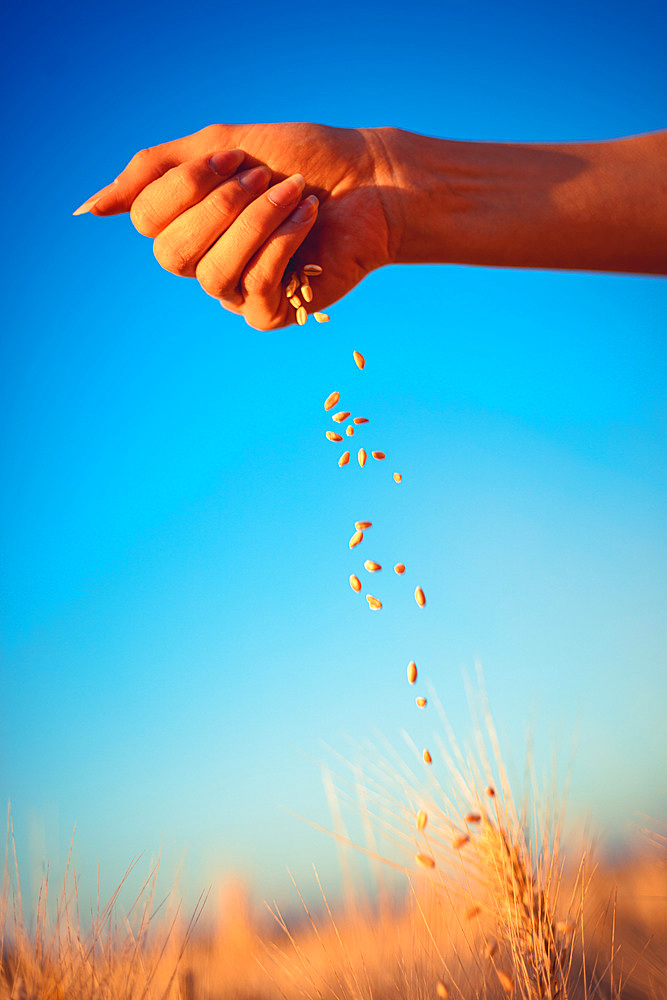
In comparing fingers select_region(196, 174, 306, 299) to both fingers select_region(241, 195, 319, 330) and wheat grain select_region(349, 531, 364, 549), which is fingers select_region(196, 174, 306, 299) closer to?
fingers select_region(241, 195, 319, 330)

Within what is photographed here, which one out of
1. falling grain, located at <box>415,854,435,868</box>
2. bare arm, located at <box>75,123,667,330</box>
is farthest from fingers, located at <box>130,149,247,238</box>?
falling grain, located at <box>415,854,435,868</box>

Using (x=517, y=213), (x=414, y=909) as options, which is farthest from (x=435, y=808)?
(x=517, y=213)

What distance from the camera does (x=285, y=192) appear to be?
5.40 feet

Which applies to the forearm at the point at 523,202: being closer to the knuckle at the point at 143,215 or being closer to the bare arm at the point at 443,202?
the bare arm at the point at 443,202

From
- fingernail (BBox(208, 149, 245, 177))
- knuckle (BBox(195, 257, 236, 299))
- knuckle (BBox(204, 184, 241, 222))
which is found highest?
fingernail (BBox(208, 149, 245, 177))

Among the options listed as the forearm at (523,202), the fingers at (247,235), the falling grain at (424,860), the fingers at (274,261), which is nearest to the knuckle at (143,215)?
the fingers at (247,235)

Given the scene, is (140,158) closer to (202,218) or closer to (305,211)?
(202,218)

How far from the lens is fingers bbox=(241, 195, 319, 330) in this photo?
1.71 m

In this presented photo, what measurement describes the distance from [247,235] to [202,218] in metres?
0.13

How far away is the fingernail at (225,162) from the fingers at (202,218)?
0.09 ft

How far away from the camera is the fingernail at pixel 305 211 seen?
173 cm

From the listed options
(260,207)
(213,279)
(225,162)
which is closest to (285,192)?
(260,207)

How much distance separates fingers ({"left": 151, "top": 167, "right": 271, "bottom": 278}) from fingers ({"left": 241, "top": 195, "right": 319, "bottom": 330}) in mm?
117

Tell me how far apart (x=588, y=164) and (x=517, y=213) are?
34cm
